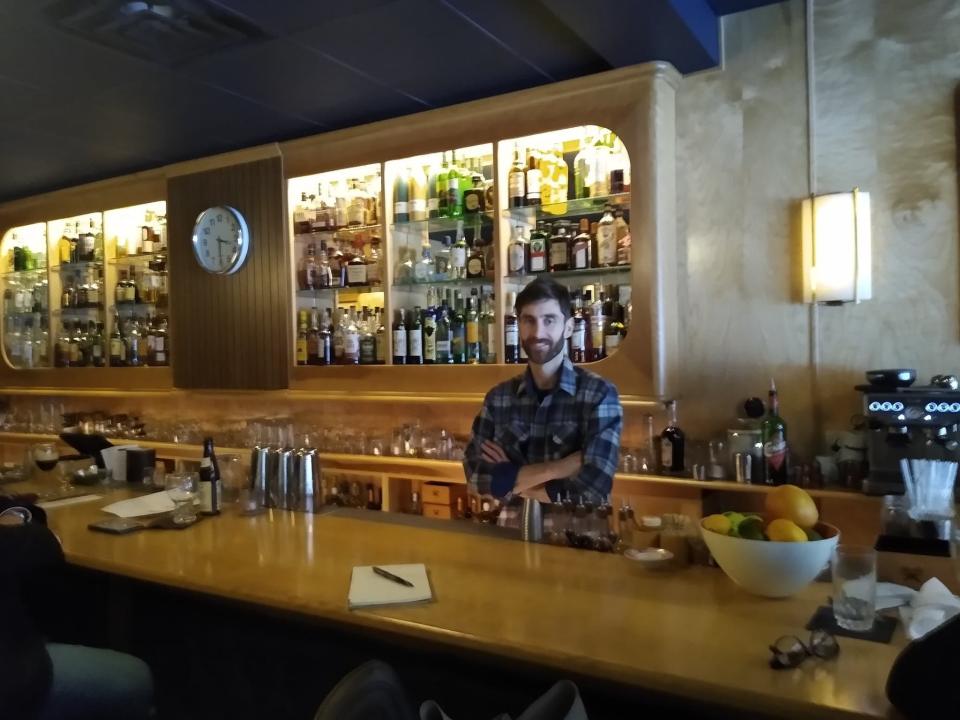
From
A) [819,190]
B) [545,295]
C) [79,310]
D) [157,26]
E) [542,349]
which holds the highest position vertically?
[157,26]

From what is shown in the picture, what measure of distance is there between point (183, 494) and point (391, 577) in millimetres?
1174

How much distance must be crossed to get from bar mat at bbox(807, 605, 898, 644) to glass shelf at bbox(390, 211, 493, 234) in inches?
90.9

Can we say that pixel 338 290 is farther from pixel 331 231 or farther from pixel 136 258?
pixel 136 258

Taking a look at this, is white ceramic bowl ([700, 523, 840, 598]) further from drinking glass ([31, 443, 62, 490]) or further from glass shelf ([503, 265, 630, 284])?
drinking glass ([31, 443, 62, 490])

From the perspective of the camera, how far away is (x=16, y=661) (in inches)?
58.2

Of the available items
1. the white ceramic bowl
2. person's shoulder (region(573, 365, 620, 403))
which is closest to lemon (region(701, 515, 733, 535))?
the white ceramic bowl

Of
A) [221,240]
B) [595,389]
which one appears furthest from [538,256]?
[221,240]

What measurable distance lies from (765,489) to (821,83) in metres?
1.56

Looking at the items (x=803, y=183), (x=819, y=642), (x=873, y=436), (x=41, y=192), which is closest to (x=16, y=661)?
(x=819, y=642)

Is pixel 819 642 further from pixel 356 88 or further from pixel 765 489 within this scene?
pixel 356 88

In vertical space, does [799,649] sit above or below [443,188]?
below

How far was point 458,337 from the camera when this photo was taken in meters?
3.36

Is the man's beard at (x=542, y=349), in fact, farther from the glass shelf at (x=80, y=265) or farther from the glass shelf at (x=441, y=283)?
the glass shelf at (x=80, y=265)

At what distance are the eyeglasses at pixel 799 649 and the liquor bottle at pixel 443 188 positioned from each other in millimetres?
2528
